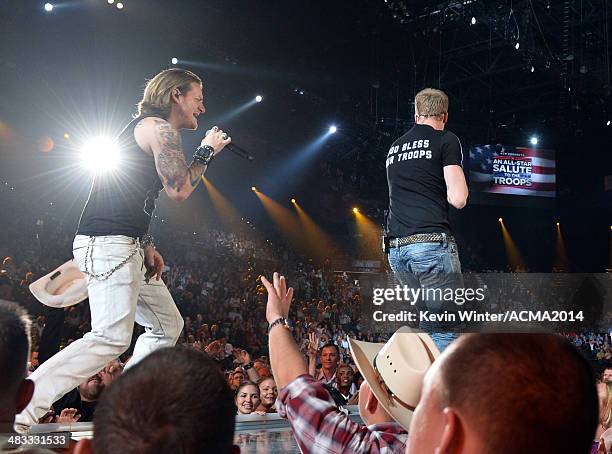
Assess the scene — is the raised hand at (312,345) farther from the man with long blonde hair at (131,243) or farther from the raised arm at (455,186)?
the raised arm at (455,186)

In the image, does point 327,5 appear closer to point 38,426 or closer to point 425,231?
point 425,231

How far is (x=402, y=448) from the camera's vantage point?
4.49 feet

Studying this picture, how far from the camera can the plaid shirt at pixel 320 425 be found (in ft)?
4.16

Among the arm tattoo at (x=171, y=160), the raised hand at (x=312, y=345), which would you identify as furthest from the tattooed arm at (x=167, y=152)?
the raised hand at (x=312, y=345)

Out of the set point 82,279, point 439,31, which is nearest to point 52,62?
point 439,31

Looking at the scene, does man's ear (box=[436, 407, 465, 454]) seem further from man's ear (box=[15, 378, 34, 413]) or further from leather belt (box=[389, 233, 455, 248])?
leather belt (box=[389, 233, 455, 248])

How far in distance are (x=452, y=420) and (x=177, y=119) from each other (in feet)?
8.51

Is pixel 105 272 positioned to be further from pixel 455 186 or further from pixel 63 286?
pixel 455 186

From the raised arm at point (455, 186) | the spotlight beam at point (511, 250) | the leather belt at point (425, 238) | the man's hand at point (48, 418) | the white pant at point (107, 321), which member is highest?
the spotlight beam at point (511, 250)

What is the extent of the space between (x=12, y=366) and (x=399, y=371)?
89 cm

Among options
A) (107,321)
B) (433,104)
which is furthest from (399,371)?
(433,104)

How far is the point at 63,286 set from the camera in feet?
9.11

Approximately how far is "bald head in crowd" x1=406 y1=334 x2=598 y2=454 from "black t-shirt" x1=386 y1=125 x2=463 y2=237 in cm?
232

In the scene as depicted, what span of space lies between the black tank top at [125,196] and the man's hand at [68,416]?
1.16m
